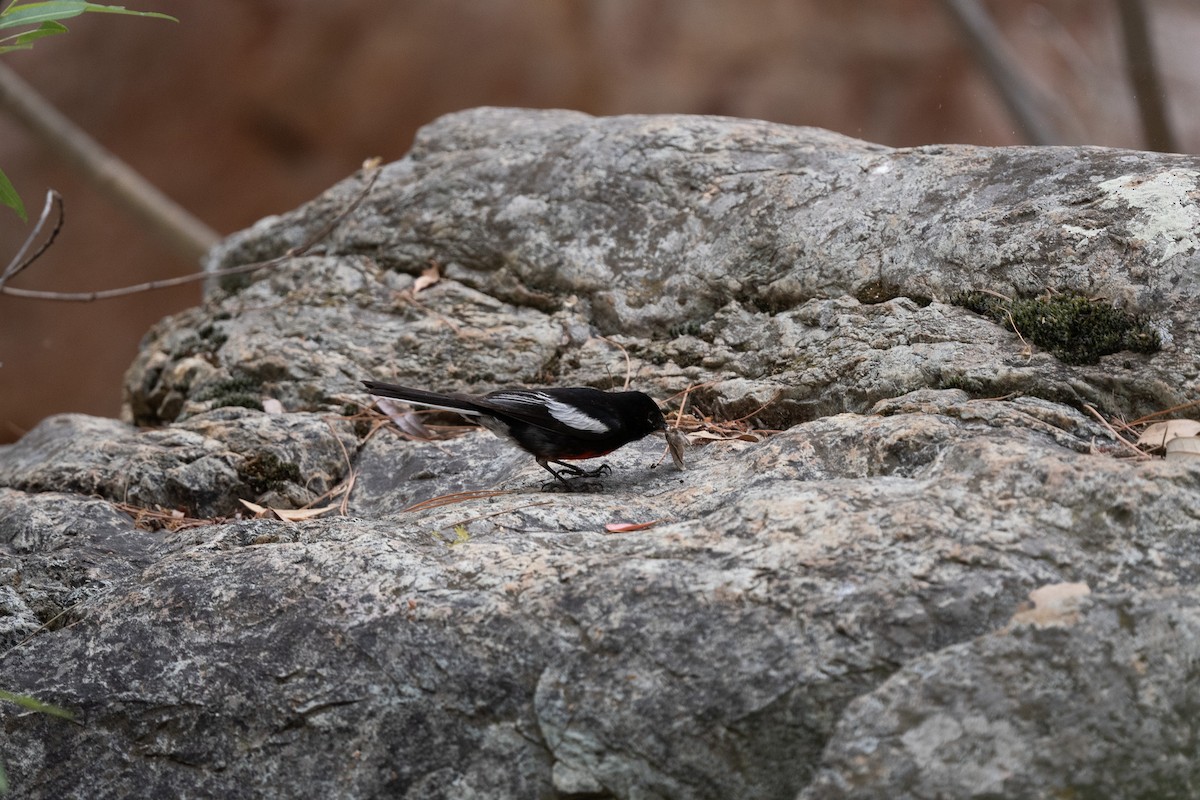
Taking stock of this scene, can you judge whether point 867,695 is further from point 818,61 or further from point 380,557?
point 818,61

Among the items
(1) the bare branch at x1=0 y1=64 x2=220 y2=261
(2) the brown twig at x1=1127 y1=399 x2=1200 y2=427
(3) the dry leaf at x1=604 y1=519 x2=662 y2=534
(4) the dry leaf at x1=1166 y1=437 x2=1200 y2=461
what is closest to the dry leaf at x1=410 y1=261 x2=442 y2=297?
(3) the dry leaf at x1=604 y1=519 x2=662 y2=534

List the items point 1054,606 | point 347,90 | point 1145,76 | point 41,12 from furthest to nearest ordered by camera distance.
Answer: point 347,90, point 1145,76, point 41,12, point 1054,606

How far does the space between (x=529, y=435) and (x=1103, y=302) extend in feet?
7.30

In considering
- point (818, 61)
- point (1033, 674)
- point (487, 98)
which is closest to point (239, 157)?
point (487, 98)

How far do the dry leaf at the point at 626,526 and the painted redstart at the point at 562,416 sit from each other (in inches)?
28.6

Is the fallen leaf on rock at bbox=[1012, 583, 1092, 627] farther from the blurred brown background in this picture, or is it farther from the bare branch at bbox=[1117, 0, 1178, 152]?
the blurred brown background

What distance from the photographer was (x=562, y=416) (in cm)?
408

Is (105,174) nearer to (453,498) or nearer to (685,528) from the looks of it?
(453,498)

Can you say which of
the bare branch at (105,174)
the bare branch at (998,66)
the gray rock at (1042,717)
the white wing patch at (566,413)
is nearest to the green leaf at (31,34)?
the white wing patch at (566,413)

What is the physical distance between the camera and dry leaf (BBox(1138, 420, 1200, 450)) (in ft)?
10.6

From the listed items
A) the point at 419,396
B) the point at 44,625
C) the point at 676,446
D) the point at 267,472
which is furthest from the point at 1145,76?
the point at 44,625

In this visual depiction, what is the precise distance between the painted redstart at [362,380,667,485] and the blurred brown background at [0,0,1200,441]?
482 inches

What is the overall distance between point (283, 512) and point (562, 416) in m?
1.23

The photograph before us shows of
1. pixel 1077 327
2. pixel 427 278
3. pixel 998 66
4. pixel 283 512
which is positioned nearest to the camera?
pixel 1077 327
